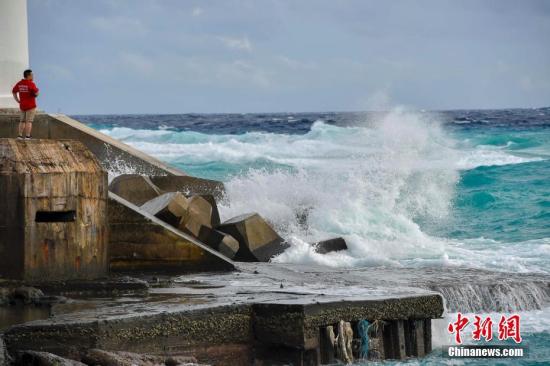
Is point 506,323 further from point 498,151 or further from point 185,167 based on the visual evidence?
point 498,151

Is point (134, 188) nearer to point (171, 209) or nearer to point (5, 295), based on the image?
point (171, 209)

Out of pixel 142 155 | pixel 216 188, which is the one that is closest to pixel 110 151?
pixel 142 155

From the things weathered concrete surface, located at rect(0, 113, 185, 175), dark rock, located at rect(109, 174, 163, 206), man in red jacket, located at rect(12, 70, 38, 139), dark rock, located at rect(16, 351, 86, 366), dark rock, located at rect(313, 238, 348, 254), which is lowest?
dark rock, located at rect(16, 351, 86, 366)

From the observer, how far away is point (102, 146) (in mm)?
13305

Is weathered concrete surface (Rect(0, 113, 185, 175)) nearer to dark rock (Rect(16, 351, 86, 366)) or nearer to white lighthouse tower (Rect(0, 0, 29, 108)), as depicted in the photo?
white lighthouse tower (Rect(0, 0, 29, 108))

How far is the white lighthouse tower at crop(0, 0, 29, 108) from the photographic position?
1143 centimetres

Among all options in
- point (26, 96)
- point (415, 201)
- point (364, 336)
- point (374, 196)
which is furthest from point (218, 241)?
point (415, 201)

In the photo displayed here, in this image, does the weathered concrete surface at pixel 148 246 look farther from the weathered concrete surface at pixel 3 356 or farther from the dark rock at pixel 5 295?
the weathered concrete surface at pixel 3 356

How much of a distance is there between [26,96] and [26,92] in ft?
0.16

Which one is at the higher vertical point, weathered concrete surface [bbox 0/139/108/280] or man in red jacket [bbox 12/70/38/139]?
man in red jacket [bbox 12/70/38/139]

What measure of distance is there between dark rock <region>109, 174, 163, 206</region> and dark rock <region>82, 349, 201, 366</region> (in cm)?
500

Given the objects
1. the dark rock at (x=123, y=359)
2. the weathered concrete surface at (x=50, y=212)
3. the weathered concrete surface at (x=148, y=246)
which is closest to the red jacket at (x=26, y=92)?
the weathered concrete surface at (x=148, y=246)

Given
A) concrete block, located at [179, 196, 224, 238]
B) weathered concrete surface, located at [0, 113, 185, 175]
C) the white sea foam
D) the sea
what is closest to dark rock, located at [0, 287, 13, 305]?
concrete block, located at [179, 196, 224, 238]

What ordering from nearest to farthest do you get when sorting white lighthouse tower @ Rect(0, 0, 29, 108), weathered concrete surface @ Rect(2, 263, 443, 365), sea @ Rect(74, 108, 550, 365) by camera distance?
weathered concrete surface @ Rect(2, 263, 443, 365) → sea @ Rect(74, 108, 550, 365) → white lighthouse tower @ Rect(0, 0, 29, 108)
